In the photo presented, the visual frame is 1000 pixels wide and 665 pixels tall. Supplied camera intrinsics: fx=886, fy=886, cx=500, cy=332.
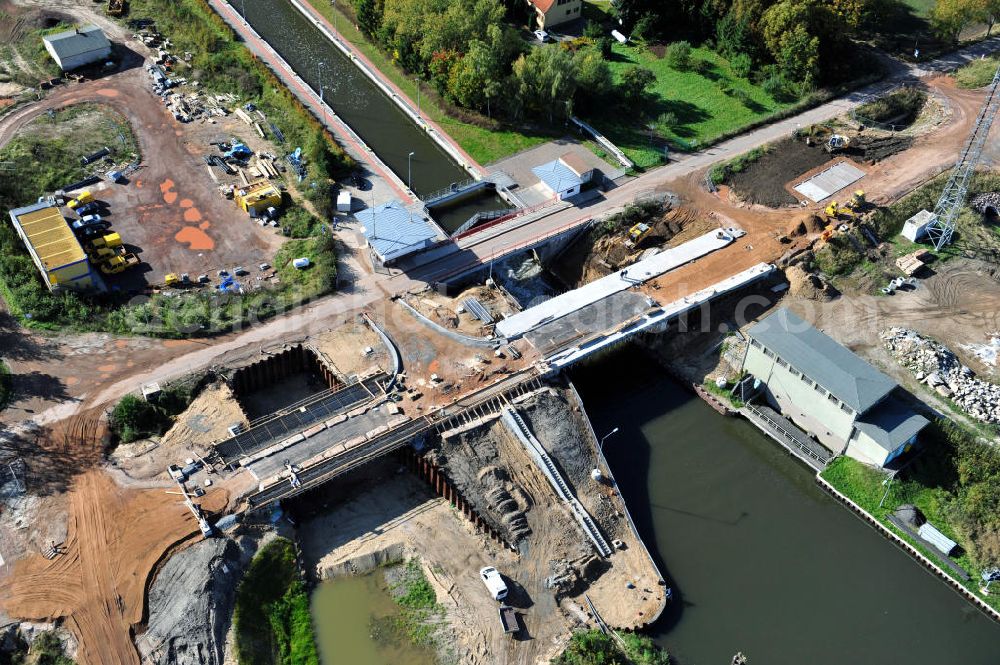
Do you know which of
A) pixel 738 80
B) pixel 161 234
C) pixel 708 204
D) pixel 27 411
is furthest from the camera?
pixel 738 80

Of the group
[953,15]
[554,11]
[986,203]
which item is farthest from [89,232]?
[953,15]

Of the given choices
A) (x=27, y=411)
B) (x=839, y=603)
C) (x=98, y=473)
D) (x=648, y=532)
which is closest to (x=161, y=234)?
(x=27, y=411)

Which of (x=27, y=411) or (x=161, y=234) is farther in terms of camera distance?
(x=161, y=234)

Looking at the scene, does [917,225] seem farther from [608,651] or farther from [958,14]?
[608,651]

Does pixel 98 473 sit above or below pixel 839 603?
above

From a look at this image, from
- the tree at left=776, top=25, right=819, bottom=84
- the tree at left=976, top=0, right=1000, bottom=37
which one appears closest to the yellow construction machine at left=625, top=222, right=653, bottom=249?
the tree at left=776, top=25, right=819, bottom=84

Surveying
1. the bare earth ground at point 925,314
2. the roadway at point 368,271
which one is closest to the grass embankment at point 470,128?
the roadway at point 368,271

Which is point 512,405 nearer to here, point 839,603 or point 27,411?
point 839,603

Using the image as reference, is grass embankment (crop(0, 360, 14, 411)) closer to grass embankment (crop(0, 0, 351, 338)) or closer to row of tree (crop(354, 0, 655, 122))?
grass embankment (crop(0, 0, 351, 338))
